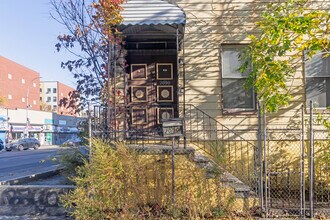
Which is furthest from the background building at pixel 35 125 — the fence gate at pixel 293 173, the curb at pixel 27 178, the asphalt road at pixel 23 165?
the fence gate at pixel 293 173

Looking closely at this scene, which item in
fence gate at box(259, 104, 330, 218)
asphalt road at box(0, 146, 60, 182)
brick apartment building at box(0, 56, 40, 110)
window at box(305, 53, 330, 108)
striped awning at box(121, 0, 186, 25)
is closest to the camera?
fence gate at box(259, 104, 330, 218)

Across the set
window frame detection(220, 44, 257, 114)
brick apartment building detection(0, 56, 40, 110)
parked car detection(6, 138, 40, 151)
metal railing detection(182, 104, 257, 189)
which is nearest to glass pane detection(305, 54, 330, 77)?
window frame detection(220, 44, 257, 114)

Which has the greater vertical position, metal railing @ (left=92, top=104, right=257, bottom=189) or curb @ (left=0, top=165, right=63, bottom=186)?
metal railing @ (left=92, top=104, right=257, bottom=189)

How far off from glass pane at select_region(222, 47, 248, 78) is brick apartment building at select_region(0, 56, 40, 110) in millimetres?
53873

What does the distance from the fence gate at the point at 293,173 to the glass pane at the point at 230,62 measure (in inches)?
65.6

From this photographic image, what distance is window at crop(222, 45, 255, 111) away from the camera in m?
8.34

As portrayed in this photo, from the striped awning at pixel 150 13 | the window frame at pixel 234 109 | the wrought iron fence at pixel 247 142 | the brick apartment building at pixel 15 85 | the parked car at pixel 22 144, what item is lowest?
the parked car at pixel 22 144

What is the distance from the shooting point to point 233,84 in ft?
27.6

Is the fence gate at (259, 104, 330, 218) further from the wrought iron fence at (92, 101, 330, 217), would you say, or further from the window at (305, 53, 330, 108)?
the window at (305, 53, 330, 108)

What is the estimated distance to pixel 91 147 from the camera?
587 cm

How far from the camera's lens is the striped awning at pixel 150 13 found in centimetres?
701

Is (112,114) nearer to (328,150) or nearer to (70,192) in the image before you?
(70,192)

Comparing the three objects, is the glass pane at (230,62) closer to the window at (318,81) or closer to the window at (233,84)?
the window at (233,84)

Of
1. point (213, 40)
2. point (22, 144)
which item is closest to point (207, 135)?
point (213, 40)
